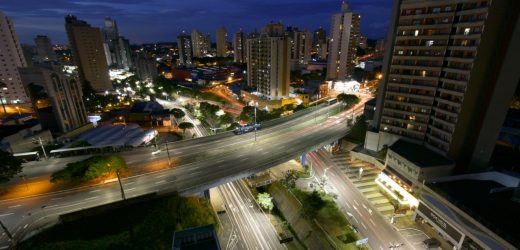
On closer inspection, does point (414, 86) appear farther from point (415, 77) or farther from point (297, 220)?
point (297, 220)

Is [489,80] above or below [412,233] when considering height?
above

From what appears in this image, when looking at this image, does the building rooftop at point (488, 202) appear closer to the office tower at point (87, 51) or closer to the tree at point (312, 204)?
the tree at point (312, 204)

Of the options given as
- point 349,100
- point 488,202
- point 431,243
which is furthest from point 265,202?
point 349,100

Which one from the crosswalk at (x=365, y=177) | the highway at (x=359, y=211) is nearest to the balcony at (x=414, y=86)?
the crosswalk at (x=365, y=177)

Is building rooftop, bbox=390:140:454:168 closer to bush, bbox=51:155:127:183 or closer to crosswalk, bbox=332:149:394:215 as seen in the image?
crosswalk, bbox=332:149:394:215

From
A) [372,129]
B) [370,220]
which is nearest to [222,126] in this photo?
[372,129]

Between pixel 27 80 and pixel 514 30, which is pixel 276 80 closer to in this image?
pixel 514 30
